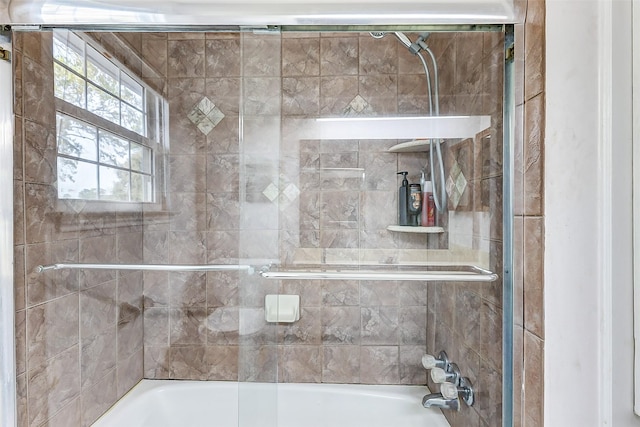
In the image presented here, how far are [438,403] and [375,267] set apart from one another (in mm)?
521

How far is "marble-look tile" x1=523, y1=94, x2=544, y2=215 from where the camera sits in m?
0.75

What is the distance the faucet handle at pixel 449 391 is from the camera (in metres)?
1.10

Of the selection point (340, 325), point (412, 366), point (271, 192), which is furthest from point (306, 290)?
point (412, 366)

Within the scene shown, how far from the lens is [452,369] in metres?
1.15

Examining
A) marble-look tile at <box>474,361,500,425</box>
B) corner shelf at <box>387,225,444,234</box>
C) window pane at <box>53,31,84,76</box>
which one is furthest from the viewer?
corner shelf at <box>387,225,444,234</box>

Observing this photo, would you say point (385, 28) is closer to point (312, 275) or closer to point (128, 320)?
point (312, 275)

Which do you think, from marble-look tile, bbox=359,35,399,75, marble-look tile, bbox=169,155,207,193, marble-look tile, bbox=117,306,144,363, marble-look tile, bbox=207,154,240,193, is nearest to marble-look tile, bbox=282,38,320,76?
marble-look tile, bbox=359,35,399,75

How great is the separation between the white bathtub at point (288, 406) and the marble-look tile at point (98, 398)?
29 millimetres

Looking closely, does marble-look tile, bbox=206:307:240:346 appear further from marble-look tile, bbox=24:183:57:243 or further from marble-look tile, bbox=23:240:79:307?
marble-look tile, bbox=24:183:57:243

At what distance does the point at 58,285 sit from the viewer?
1.09 meters

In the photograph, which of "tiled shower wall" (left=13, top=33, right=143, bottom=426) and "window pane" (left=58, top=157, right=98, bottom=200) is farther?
"window pane" (left=58, top=157, right=98, bottom=200)

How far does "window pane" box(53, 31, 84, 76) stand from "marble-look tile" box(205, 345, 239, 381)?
1.22 metres

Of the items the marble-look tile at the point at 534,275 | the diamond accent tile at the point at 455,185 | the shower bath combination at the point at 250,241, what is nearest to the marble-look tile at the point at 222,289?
the shower bath combination at the point at 250,241

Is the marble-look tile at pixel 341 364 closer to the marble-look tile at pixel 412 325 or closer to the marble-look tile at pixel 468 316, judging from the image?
the marble-look tile at pixel 412 325
